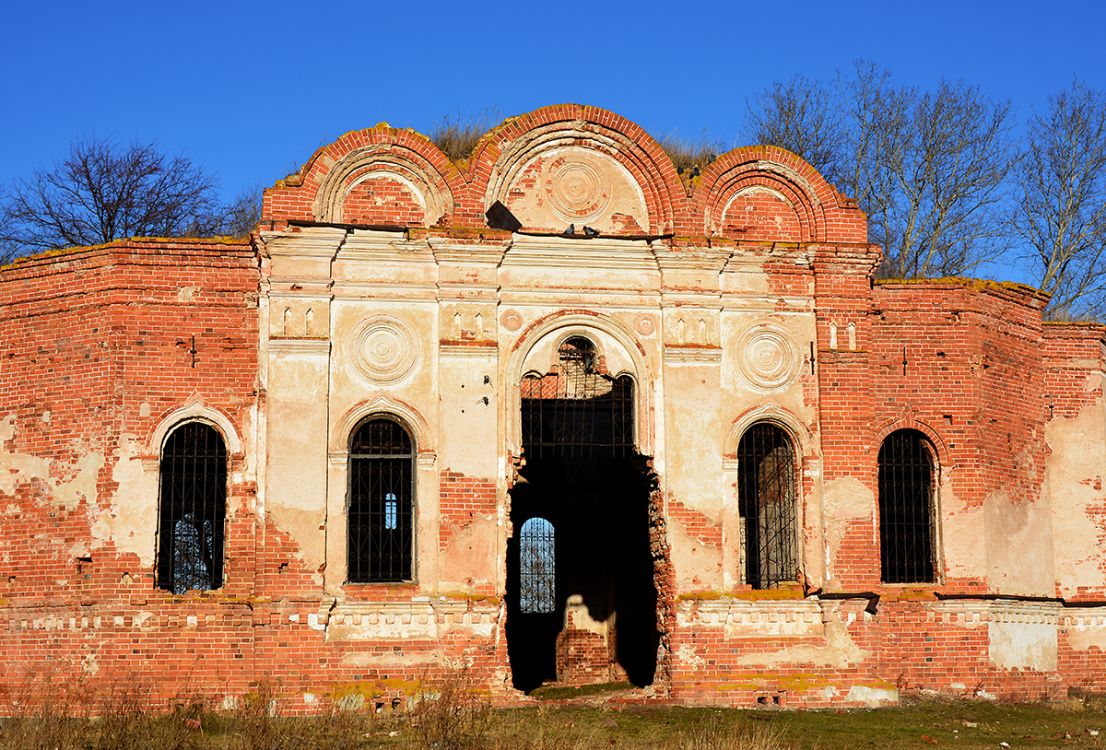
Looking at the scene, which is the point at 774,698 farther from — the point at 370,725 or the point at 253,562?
the point at 253,562

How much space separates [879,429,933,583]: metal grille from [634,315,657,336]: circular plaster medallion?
3447mm

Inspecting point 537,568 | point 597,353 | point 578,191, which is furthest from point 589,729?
point 537,568

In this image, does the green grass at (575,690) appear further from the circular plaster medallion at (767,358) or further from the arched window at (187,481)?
the arched window at (187,481)

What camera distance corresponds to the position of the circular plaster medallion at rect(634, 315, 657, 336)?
16766mm

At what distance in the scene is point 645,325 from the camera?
16797mm

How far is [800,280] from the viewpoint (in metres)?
17.2

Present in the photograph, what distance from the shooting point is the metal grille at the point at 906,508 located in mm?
17203

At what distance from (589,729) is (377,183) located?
7134mm

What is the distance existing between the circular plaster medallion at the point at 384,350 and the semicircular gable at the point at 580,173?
2.03 meters

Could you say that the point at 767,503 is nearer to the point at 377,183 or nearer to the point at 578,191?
Result: the point at 578,191

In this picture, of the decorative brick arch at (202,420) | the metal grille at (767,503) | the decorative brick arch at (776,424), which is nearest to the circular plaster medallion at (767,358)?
A: the decorative brick arch at (776,424)

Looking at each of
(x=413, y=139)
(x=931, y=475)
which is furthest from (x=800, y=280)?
(x=413, y=139)

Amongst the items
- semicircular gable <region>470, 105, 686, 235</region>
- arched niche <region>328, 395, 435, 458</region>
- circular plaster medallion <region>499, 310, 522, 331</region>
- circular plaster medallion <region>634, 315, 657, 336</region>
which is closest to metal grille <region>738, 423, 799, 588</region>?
circular plaster medallion <region>634, 315, 657, 336</region>

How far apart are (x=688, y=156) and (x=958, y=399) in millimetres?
4771
